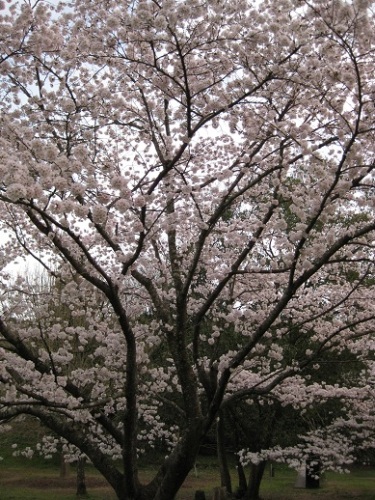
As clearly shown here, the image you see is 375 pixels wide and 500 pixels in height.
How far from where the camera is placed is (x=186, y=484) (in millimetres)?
18250

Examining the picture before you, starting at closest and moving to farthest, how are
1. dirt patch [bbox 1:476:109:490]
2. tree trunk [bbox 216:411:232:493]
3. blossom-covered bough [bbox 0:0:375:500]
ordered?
blossom-covered bough [bbox 0:0:375:500]
tree trunk [bbox 216:411:232:493]
dirt patch [bbox 1:476:109:490]

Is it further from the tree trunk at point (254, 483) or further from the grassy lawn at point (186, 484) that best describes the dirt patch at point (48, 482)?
the tree trunk at point (254, 483)

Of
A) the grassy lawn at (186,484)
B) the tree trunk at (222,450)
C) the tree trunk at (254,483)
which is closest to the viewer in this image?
the tree trunk at (222,450)

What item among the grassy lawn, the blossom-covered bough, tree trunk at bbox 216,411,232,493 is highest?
the blossom-covered bough

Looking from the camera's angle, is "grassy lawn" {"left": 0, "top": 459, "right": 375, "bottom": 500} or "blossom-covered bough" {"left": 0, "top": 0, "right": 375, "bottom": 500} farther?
"grassy lawn" {"left": 0, "top": 459, "right": 375, "bottom": 500}

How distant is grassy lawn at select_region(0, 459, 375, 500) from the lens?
1518 centimetres

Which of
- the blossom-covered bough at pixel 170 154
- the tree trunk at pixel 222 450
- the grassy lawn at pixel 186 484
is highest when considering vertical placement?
the blossom-covered bough at pixel 170 154

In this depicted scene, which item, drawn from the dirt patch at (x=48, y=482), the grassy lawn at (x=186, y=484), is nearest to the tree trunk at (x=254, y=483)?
the grassy lawn at (x=186, y=484)

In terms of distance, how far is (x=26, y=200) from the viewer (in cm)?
402

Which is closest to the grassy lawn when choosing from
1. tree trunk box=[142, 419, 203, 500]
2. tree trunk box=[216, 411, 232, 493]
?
tree trunk box=[216, 411, 232, 493]

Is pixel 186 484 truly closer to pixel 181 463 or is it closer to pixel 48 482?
pixel 48 482

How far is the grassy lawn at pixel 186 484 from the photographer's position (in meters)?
15.2

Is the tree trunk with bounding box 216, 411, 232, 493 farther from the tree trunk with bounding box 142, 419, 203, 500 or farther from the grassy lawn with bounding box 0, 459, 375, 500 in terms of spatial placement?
the tree trunk with bounding box 142, 419, 203, 500

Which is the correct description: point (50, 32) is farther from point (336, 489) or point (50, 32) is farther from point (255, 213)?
point (336, 489)
